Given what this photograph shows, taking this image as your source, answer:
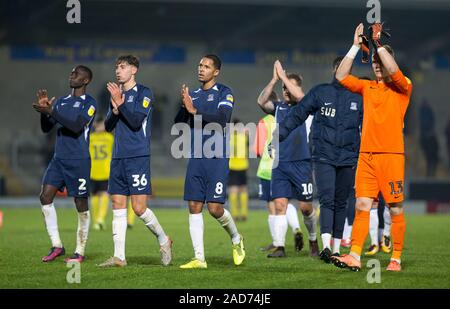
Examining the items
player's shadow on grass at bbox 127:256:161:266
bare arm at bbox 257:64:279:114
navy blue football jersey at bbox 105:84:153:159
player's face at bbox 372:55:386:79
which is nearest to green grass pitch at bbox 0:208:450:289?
player's shadow on grass at bbox 127:256:161:266

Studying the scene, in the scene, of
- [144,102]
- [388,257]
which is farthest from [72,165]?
[388,257]

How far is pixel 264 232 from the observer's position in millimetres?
17672

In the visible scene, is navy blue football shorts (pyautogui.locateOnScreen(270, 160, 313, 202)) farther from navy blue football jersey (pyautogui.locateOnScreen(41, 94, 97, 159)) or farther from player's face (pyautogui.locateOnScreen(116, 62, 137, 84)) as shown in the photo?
player's face (pyautogui.locateOnScreen(116, 62, 137, 84))

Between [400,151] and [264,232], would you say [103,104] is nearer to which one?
[264,232]

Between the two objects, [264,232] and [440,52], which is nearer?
[264,232]

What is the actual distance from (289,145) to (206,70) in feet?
7.53

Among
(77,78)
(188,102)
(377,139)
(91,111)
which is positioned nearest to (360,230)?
(377,139)

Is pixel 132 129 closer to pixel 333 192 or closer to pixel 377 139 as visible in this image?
pixel 333 192

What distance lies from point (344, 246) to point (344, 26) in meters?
22.7

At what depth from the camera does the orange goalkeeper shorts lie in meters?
9.52

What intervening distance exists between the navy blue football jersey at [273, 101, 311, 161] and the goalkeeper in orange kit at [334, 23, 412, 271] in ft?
7.95

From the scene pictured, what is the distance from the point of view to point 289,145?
1206cm

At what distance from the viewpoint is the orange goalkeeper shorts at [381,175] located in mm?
9516

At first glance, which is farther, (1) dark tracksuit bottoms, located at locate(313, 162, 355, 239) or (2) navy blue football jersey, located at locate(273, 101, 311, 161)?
(2) navy blue football jersey, located at locate(273, 101, 311, 161)
